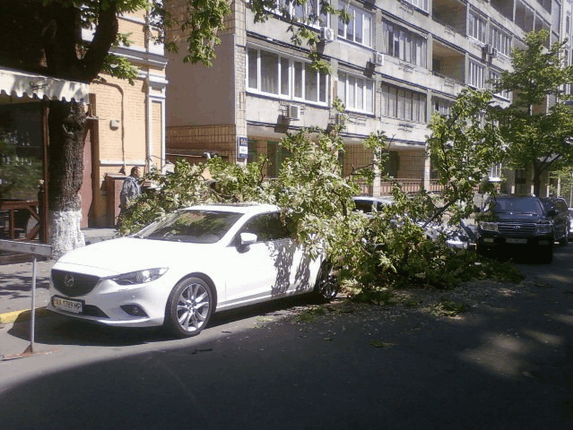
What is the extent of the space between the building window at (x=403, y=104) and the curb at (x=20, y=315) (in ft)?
76.0

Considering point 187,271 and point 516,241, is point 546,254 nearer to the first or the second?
point 516,241

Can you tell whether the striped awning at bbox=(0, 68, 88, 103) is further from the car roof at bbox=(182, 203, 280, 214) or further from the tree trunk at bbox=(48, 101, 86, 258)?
the car roof at bbox=(182, 203, 280, 214)

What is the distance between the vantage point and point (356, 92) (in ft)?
87.8

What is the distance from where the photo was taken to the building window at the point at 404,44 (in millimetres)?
29062

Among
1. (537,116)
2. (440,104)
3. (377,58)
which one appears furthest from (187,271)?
(440,104)

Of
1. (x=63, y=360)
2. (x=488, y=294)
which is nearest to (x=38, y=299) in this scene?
(x=63, y=360)

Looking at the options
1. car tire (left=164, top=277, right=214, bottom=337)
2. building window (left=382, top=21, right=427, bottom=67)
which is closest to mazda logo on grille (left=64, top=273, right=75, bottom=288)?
car tire (left=164, top=277, right=214, bottom=337)

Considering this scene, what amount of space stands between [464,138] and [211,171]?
186 inches

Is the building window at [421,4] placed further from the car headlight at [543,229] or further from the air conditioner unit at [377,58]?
the car headlight at [543,229]

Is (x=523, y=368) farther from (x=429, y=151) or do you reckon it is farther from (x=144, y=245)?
(x=429, y=151)

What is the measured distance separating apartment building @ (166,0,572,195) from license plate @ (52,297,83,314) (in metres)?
5.88

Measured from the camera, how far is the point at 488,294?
10359mm

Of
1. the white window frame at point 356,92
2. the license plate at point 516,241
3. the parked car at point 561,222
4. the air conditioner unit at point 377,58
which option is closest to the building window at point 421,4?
the air conditioner unit at point 377,58

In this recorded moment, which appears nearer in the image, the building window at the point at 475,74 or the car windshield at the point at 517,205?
the car windshield at the point at 517,205
